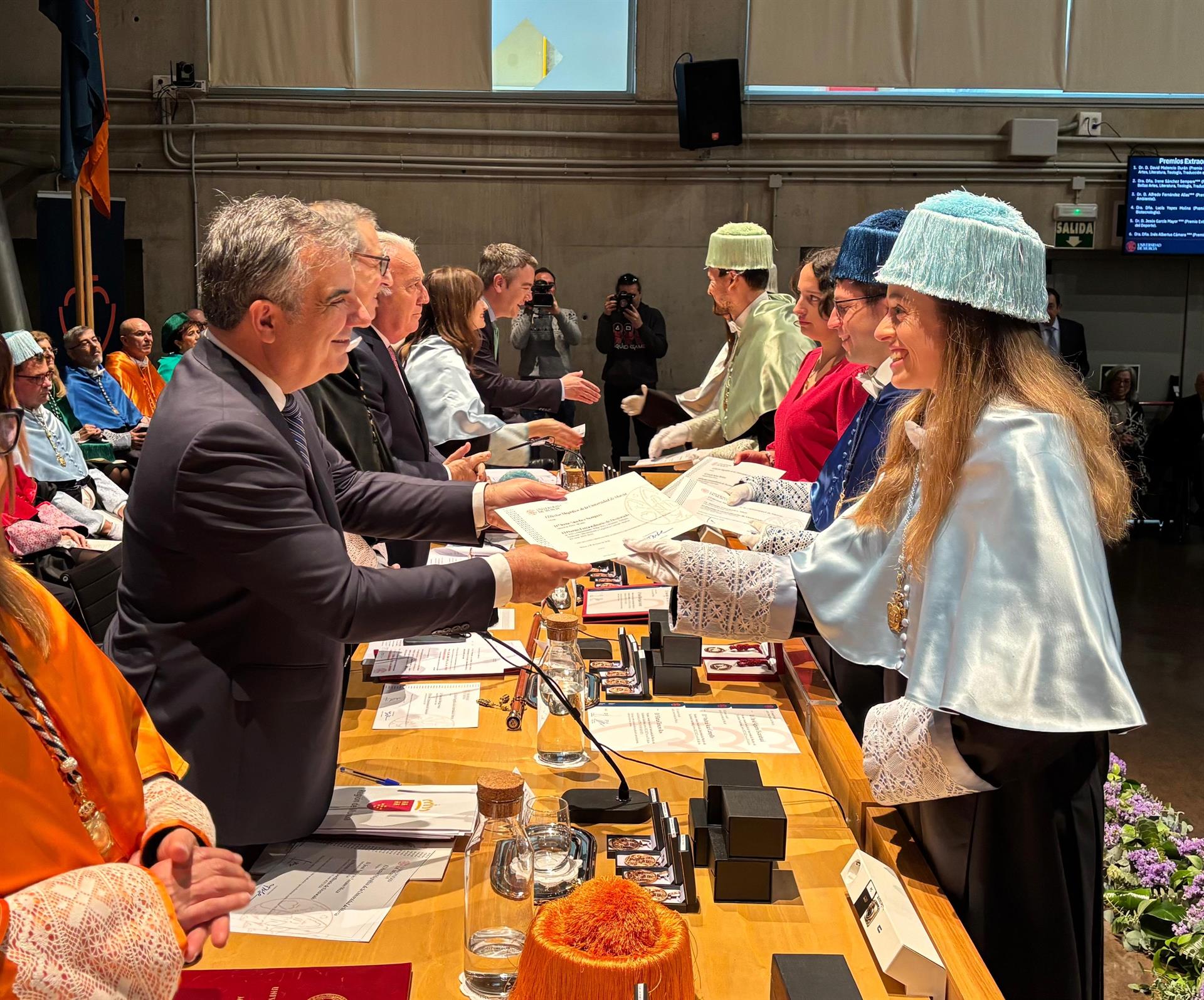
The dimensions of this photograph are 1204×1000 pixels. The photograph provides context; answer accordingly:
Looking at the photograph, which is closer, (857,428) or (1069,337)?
(857,428)

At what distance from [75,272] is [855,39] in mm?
6687

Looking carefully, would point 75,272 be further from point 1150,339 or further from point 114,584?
point 1150,339

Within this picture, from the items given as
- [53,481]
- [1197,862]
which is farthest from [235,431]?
[53,481]

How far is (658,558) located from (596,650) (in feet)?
1.24

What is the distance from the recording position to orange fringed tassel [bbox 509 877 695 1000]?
3.68ft

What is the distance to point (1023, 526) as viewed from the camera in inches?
63.6

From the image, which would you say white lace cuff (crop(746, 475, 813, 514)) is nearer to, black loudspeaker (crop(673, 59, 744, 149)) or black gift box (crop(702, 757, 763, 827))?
black gift box (crop(702, 757, 763, 827))

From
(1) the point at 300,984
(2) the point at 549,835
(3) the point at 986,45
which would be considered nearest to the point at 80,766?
(1) the point at 300,984

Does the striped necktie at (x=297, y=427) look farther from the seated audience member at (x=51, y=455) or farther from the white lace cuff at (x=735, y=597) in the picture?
the seated audience member at (x=51, y=455)

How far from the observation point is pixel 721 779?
173 centimetres

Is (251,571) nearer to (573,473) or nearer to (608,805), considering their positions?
(608,805)

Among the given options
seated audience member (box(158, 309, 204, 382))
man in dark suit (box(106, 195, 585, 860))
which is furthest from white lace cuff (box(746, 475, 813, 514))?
seated audience member (box(158, 309, 204, 382))

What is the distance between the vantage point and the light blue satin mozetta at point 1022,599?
1.58 m

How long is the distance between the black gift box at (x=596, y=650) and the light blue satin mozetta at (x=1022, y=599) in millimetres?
904
